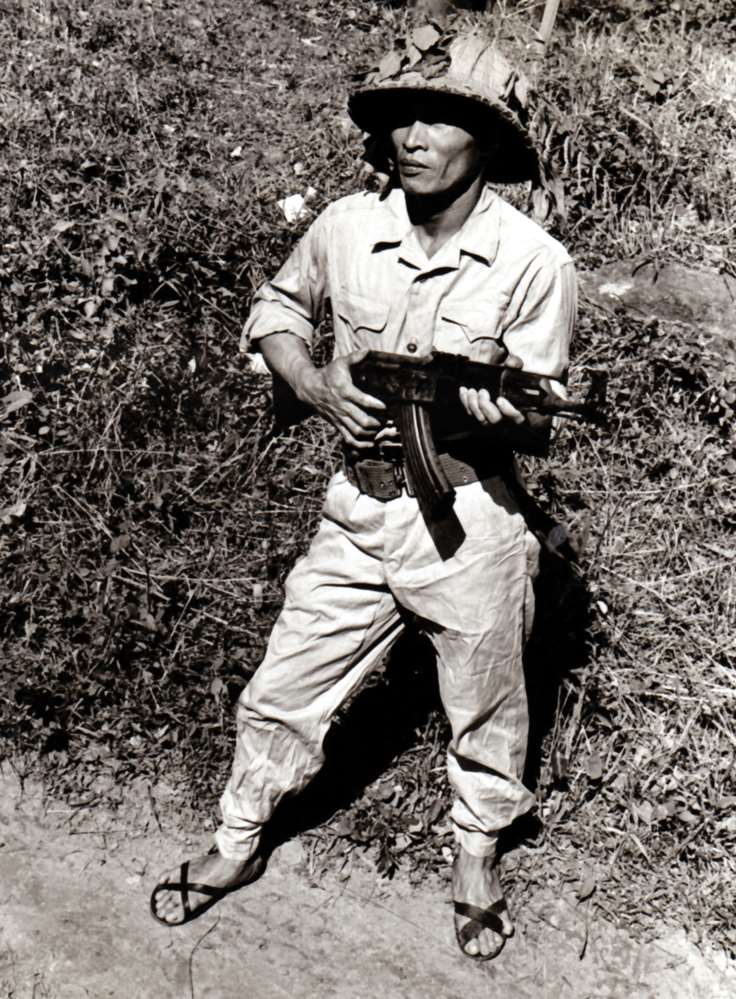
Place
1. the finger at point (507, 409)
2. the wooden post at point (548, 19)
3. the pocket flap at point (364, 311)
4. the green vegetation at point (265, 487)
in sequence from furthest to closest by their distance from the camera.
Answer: the wooden post at point (548, 19), the green vegetation at point (265, 487), the pocket flap at point (364, 311), the finger at point (507, 409)

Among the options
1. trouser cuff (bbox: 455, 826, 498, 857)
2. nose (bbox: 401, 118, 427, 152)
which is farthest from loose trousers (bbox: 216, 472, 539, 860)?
nose (bbox: 401, 118, 427, 152)

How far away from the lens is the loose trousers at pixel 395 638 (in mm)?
3242

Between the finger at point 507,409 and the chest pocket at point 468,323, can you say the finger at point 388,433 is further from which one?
the finger at point 507,409

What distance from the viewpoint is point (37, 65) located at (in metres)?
6.86

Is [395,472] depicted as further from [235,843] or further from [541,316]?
[235,843]

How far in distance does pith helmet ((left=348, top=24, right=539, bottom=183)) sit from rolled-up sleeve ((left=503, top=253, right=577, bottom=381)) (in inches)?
12.3

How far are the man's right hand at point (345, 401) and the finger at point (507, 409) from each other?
1.02ft

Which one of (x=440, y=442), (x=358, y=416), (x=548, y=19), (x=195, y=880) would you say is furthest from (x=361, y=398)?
(x=548, y=19)

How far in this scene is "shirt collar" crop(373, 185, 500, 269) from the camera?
302cm

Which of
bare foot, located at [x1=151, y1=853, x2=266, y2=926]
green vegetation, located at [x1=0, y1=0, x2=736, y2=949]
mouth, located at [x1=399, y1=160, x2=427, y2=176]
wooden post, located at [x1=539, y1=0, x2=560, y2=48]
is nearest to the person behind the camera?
mouth, located at [x1=399, y1=160, x2=427, y2=176]

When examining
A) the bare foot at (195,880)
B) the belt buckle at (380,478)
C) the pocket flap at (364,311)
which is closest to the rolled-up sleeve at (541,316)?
the pocket flap at (364,311)

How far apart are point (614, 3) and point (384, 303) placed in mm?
5970

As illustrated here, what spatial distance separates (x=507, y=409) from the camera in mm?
2865

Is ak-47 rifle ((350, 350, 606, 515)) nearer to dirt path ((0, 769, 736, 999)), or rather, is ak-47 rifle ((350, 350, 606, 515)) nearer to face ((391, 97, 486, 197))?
face ((391, 97, 486, 197))
